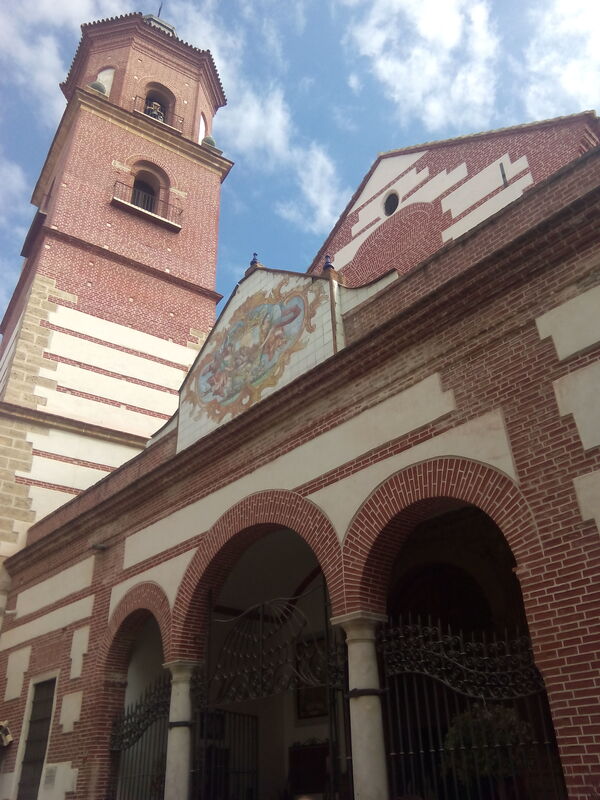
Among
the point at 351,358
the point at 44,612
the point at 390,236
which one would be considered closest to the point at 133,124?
the point at 390,236

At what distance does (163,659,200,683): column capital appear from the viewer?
Answer: 9.10 meters

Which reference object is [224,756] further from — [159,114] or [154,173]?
[159,114]

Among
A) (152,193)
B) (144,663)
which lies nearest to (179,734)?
(144,663)

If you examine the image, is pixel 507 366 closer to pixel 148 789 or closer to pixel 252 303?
pixel 252 303

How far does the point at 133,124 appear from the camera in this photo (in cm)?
2116

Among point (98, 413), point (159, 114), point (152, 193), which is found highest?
point (159, 114)

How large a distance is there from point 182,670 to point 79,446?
7934mm

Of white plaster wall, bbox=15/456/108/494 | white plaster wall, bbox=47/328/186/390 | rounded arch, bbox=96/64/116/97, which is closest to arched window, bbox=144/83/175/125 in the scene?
rounded arch, bbox=96/64/116/97

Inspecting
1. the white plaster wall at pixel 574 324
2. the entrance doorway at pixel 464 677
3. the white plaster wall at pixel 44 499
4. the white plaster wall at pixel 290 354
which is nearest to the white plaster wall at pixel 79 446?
the white plaster wall at pixel 44 499

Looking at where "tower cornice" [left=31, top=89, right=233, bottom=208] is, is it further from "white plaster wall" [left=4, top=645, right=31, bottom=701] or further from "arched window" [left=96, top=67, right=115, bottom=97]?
"white plaster wall" [left=4, top=645, right=31, bottom=701]

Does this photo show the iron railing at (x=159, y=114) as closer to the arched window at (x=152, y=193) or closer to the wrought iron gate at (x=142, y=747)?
the arched window at (x=152, y=193)

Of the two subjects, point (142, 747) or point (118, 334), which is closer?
point (142, 747)

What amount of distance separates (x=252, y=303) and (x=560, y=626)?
6.56 metres

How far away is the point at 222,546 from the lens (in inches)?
361
